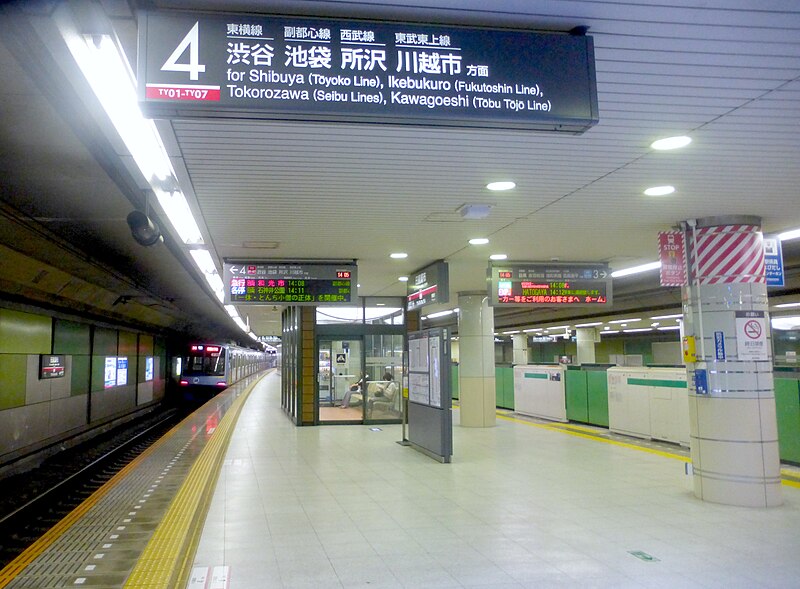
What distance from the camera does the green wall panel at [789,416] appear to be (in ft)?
29.0

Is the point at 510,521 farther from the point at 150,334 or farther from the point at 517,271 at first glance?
the point at 150,334

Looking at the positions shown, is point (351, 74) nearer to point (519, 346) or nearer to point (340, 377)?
point (340, 377)

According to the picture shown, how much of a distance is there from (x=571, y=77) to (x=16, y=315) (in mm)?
11643

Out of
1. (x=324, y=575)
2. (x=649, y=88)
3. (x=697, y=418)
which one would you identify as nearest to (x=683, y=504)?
(x=697, y=418)

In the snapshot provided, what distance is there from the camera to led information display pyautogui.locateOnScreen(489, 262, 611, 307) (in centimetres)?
1006

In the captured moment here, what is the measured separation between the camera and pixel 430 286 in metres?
10.7

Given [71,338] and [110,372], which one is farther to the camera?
[110,372]

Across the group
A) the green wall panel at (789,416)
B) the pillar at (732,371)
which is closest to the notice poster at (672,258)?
the pillar at (732,371)

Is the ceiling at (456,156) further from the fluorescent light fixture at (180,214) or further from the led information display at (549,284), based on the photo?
the led information display at (549,284)

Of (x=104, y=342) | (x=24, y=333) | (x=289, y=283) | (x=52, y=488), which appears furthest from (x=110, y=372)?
(x=289, y=283)

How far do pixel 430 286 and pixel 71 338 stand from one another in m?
9.45

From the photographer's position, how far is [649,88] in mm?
3924

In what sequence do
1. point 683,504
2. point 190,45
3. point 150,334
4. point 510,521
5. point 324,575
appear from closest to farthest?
1. point 190,45
2. point 324,575
3. point 510,521
4. point 683,504
5. point 150,334

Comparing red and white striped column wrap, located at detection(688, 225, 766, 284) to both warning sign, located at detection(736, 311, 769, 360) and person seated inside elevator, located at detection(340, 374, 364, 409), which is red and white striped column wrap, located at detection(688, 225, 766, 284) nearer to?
warning sign, located at detection(736, 311, 769, 360)
